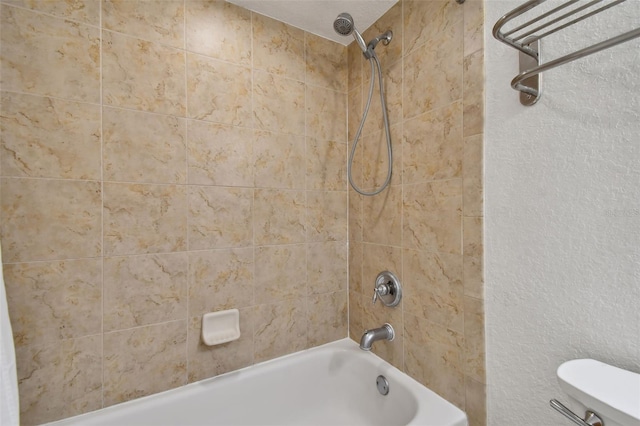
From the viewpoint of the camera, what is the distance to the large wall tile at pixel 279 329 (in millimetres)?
1431

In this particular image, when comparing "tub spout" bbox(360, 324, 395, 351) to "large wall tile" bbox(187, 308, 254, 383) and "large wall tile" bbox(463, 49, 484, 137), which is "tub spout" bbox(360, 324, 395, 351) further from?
"large wall tile" bbox(463, 49, 484, 137)

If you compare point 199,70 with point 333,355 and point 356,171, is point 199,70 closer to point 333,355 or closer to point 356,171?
point 356,171

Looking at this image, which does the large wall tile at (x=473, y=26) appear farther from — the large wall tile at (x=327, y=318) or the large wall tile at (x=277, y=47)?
the large wall tile at (x=327, y=318)

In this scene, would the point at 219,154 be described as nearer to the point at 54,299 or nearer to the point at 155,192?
the point at 155,192

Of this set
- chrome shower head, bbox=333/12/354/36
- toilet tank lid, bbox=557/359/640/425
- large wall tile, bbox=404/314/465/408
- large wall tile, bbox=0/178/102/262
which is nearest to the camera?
toilet tank lid, bbox=557/359/640/425

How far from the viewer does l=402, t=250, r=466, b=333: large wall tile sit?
111 cm

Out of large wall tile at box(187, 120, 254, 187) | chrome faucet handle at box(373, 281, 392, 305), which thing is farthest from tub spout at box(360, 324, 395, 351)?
large wall tile at box(187, 120, 254, 187)

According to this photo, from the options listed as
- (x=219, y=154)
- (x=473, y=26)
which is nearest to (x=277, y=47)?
(x=219, y=154)

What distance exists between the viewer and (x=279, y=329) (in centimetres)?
148

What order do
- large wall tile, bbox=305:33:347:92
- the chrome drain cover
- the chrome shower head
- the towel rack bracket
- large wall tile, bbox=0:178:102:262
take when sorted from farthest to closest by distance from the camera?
large wall tile, bbox=305:33:347:92, the chrome drain cover, the chrome shower head, large wall tile, bbox=0:178:102:262, the towel rack bracket

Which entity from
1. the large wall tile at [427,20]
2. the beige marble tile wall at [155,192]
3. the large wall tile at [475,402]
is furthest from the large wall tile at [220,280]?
the large wall tile at [427,20]

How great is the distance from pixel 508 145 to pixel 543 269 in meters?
0.40

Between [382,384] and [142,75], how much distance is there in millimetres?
1680

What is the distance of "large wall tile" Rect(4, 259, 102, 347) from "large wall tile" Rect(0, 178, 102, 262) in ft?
0.14
